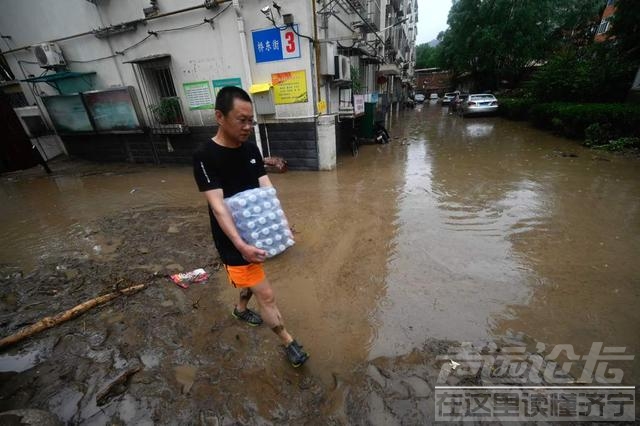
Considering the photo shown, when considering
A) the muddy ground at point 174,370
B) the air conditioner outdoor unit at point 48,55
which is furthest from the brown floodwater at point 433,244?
the air conditioner outdoor unit at point 48,55

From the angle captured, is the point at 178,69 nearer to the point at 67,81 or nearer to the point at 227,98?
the point at 67,81

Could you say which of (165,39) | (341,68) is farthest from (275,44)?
(165,39)

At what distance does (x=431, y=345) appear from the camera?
235 centimetres

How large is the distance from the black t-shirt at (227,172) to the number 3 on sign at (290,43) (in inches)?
215

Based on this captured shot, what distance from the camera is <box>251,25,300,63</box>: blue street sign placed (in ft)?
21.0

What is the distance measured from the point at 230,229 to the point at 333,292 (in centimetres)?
171

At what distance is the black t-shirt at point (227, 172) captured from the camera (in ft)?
5.73

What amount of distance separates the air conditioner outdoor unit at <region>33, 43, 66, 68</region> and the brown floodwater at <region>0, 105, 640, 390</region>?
3800 millimetres

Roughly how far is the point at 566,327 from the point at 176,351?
3.37 metres

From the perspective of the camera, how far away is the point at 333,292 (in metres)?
3.07

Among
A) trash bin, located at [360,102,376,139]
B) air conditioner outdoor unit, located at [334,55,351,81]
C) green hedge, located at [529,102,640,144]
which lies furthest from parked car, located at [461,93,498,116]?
air conditioner outdoor unit, located at [334,55,351,81]

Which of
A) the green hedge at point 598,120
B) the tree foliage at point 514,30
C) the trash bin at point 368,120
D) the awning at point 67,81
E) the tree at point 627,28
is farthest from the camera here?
the tree foliage at point 514,30

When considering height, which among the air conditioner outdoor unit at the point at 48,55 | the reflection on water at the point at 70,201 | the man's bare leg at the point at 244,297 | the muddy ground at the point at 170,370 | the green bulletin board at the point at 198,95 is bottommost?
the reflection on water at the point at 70,201

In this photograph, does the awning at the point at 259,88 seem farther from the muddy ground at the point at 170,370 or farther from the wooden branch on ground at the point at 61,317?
the wooden branch on ground at the point at 61,317
